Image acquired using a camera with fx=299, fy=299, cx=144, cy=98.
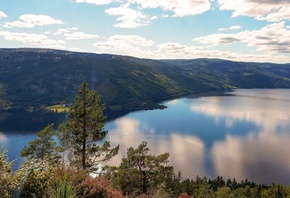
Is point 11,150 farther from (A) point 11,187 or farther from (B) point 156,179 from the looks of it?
(A) point 11,187

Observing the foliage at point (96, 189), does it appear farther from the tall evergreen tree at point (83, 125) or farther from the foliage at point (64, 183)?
the tall evergreen tree at point (83, 125)

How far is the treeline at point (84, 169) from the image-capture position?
13125 millimetres

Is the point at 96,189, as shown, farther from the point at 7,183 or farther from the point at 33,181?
the point at 7,183

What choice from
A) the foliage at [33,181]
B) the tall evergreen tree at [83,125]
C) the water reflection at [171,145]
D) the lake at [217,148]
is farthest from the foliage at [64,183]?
the water reflection at [171,145]

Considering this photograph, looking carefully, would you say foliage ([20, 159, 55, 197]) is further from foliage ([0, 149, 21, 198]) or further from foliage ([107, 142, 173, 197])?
foliage ([107, 142, 173, 197])

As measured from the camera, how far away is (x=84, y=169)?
2234 centimetres

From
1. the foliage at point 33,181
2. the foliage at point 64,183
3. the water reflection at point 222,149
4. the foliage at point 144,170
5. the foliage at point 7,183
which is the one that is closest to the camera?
the foliage at point 64,183

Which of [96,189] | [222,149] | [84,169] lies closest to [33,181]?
[96,189]

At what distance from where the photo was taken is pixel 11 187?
486 inches

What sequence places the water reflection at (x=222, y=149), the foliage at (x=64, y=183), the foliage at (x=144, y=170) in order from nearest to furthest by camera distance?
the foliage at (x=64, y=183), the foliage at (x=144, y=170), the water reflection at (x=222, y=149)

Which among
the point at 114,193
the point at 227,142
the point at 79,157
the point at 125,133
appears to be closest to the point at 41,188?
the point at 114,193

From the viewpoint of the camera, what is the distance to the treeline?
13125 millimetres

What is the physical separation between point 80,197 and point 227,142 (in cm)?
15970

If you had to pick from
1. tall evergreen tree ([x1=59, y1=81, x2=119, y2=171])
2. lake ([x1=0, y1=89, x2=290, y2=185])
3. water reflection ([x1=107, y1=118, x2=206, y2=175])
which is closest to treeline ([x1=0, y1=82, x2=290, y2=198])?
tall evergreen tree ([x1=59, y1=81, x2=119, y2=171])
